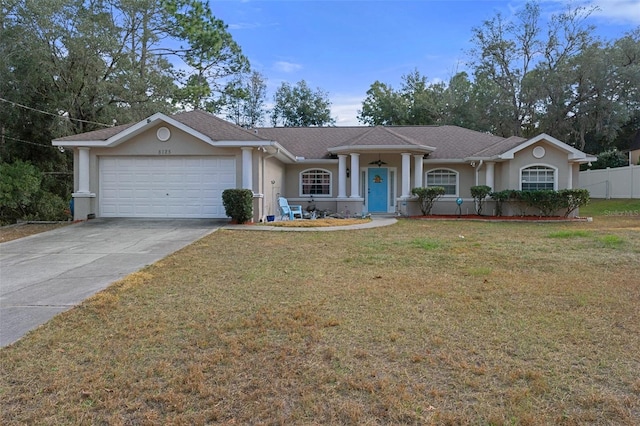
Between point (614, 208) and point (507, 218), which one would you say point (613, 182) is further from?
point (507, 218)

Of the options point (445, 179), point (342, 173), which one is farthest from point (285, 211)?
point (445, 179)

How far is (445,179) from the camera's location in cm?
1900

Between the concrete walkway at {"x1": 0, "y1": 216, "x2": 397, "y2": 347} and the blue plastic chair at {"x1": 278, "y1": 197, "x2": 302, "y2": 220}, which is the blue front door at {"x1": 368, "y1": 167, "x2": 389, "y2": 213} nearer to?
the blue plastic chair at {"x1": 278, "y1": 197, "x2": 302, "y2": 220}

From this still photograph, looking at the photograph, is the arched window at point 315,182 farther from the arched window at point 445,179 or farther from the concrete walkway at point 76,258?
the concrete walkway at point 76,258

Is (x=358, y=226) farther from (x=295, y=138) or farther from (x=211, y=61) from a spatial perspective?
(x=211, y=61)

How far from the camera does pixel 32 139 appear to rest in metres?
18.5

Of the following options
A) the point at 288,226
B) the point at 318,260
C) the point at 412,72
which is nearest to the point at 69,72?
the point at 288,226

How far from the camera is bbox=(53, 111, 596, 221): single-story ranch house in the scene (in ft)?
46.2

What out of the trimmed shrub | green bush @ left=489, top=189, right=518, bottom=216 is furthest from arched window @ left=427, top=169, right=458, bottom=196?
the trimmed shrub

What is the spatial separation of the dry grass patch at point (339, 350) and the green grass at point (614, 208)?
48.8 feet

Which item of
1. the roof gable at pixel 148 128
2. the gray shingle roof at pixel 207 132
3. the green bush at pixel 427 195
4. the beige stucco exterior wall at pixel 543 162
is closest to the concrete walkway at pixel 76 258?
the roof gable at pixel 148 128

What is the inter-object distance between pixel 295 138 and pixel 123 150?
29.3ft

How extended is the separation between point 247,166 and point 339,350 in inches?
421

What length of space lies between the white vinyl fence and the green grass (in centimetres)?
81
